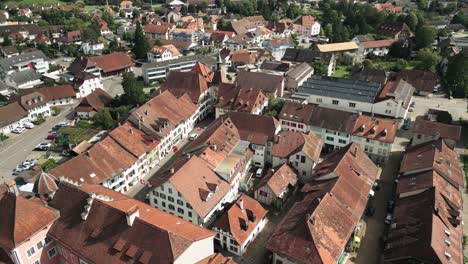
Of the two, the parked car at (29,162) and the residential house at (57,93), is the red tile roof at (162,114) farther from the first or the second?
the residential house at (57,93)

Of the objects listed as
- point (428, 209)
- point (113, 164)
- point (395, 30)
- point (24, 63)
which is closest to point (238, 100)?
point (113, 164)

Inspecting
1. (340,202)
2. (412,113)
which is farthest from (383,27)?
(340,202)

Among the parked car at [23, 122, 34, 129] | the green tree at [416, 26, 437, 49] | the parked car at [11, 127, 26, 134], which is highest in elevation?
the green tree at [416, 26, 437, 49]

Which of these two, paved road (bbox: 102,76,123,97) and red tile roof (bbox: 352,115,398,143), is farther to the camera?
paved road (bbox: 102,76,123,97)

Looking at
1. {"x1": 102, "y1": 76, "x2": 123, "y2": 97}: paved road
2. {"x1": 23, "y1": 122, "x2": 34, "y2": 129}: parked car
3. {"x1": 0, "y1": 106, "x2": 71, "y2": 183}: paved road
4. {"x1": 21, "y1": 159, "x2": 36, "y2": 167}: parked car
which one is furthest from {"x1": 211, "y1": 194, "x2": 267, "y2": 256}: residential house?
{"x1": 102, "y1": 76, "x2": 123, "y2": 97}: paved road

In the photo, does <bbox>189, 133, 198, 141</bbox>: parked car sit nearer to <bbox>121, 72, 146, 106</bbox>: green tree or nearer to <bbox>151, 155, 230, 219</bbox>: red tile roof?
<bbox>121, 72, 146, 106</bbox>: green tree

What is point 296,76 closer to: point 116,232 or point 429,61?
point 429,61
